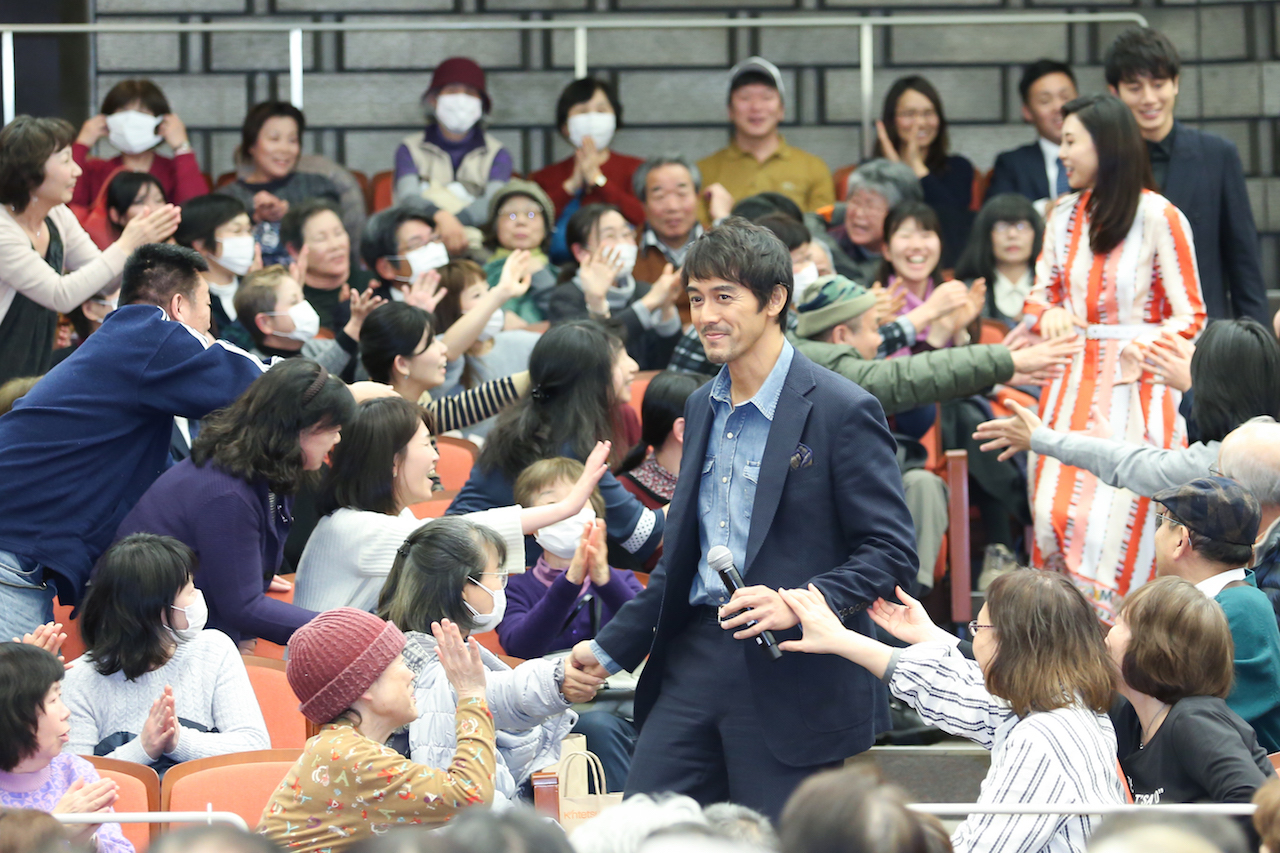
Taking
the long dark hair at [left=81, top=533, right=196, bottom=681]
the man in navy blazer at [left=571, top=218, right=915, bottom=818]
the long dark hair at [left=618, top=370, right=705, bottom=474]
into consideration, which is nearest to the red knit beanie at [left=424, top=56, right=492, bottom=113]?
the long dark hair at [left=618, top=370, right=705, bottom=474]

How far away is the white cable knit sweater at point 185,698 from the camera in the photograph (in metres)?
3.27

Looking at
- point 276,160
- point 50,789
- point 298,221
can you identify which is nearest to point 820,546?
point 50,789

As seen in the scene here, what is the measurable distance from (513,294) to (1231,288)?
96.6 inches

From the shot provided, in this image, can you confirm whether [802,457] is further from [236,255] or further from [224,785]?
[236,255]

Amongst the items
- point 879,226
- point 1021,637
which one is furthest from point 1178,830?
point 879,226

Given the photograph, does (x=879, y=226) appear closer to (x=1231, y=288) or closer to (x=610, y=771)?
(x=1231, y=288)

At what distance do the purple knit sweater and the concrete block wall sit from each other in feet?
20.2

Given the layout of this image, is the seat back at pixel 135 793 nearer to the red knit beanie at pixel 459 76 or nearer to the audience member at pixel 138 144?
the audience member at pixel 138 144

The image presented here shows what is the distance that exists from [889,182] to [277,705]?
3.93 m

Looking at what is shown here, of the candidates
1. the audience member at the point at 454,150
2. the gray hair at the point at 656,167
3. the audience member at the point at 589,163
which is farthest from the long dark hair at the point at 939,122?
the audience member at the point at 454,150

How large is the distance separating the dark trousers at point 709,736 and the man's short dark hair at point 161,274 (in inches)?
69.6

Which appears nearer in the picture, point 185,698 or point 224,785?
point 224,785

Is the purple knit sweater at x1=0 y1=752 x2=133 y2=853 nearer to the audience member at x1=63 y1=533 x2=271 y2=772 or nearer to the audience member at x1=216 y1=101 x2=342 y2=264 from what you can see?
the audience member at x1=63 y1=533 x2=271 y2=772

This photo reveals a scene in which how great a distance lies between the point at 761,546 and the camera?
2799 millimetres
